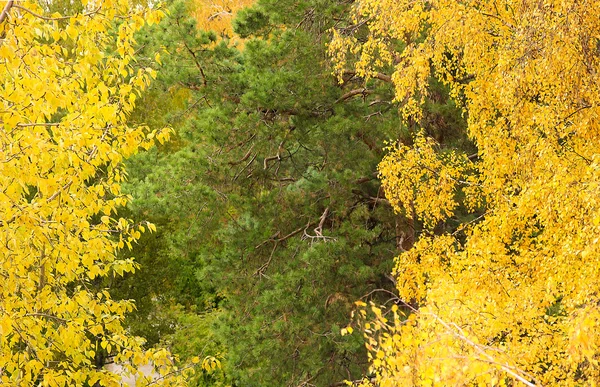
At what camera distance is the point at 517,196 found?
881cm

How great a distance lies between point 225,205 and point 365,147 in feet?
8.98

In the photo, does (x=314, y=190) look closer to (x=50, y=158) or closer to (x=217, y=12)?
(x=50, y=158)

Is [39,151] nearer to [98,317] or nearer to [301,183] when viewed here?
[98,317]

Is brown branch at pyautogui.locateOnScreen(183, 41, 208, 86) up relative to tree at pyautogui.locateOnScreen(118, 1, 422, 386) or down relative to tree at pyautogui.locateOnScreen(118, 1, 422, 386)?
up

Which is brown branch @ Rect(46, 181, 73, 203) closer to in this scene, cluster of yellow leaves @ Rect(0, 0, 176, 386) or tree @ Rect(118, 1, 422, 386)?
cluster of yellow leaves @ Rect(0, 0, 176, 386)

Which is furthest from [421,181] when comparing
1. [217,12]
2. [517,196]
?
[217,12]

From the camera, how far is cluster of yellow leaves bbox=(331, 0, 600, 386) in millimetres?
6383

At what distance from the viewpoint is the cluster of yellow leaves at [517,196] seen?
6383mm

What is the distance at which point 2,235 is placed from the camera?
245 inches

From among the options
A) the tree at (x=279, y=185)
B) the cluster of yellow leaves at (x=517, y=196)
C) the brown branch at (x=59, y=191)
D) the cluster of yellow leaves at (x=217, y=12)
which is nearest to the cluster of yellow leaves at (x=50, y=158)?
the brown branch at (x=59, y=191)

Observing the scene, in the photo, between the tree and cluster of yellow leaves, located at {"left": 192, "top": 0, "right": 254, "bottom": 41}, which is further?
cluster of yellow leaves, located at {"left": 192, "top": 0, "right": 254, "bottom": 41}

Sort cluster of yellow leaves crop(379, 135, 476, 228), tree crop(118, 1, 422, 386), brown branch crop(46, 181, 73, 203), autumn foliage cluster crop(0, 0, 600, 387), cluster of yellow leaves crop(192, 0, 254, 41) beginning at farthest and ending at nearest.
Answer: cluster of yellow leaves crop(192, 0, 254, 41)
tree crop(118, 1, 422, 386)
cluster of yellow leaves crop(379, 135, 476, 228)
brown branch crop(46, 181, 73, 203)
autumn foliage cluster crop(0, 0, 600, 387)

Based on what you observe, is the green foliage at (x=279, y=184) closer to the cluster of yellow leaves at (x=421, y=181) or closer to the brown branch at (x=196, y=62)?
the brown branch at (x=196, y=62)

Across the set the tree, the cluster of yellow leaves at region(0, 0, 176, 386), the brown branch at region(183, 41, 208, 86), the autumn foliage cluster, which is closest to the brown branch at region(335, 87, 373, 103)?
the tree
